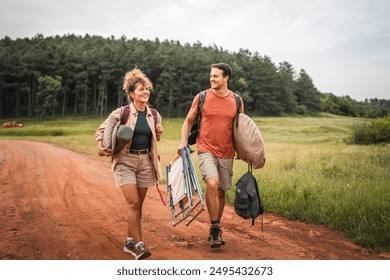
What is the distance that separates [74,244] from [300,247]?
2.96 m

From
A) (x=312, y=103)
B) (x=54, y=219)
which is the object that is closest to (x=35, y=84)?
(x=54, y=219)

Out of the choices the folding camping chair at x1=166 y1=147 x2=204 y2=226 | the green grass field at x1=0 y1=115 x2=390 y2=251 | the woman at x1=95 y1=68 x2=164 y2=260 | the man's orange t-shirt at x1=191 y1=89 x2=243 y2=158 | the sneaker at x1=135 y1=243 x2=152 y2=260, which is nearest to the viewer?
the sneaker at x1=135 y1=243 x2=152 y2=260

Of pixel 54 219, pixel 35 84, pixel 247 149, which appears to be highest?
pixel 35 84

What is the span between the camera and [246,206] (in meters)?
4.57

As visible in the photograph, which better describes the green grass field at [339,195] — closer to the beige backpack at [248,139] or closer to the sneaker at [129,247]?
the beige backpack at [248,139]

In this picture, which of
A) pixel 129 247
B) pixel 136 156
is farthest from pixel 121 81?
pixel 129 247

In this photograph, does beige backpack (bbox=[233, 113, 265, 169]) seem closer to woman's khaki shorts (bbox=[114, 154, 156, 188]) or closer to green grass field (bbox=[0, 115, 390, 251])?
woman's khaki shorts (bbox=[114, 154, 156, 188])

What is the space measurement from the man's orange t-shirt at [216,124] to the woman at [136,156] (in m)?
0.66

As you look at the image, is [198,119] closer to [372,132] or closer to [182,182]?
[182,182]

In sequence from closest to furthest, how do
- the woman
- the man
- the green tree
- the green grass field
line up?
1. the woman
2. the man
3. the green grass field
4. the green tree

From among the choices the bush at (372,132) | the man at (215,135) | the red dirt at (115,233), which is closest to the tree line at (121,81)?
the bush at (372,132)

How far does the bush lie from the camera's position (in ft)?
49.9

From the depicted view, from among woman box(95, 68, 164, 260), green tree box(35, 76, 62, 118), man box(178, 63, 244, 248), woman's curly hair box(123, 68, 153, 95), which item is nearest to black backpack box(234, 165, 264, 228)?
man box(178, 63, 244, 248)
